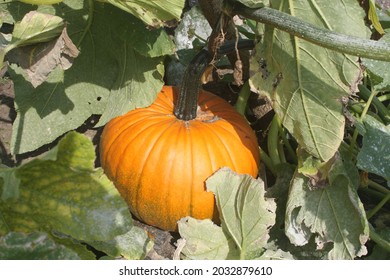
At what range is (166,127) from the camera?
1876 millimetres

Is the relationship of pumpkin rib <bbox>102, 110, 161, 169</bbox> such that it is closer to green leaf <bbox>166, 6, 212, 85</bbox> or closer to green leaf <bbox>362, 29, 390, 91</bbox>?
green leaf <bbox>166, 6, 212, 85</bbox>

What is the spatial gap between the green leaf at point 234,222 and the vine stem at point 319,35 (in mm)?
469

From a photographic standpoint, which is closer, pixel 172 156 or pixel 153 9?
pixel 153 9

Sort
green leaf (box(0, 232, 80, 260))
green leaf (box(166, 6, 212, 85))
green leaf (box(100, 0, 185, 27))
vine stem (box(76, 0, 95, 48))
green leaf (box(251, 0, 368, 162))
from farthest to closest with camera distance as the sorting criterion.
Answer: green leaf (box(166, 6, 212, 85)) → vine stem (box(76, 0, 95, 48)) → green leaf (box(251, 0, 368, 162)) → green leaf (box(100, 0, 185, 27)) → green leaf (box(0, 232, 80, 260))

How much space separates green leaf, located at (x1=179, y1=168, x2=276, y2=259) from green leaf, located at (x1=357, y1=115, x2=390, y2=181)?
0.30 meters

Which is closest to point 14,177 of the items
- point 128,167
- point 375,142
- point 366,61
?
point 128,167

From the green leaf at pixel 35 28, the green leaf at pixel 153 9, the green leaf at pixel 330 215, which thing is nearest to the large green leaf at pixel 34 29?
the green leaf at pixel 35 28

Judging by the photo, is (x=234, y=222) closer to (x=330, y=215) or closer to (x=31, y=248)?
(x=330, y=215)

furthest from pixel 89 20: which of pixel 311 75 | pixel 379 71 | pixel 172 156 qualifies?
pixel 379 71

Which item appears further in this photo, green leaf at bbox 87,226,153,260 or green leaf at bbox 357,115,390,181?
green leaf at bbox 357,115,390,181

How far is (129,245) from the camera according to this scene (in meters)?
1.57

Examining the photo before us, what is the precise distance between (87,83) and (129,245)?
2.10ft

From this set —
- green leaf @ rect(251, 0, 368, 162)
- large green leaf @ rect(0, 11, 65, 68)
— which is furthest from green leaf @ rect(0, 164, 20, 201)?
green leaf @ rect(251, 0, 368, 162)

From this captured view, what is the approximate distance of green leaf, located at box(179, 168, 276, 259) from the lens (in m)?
1.74
